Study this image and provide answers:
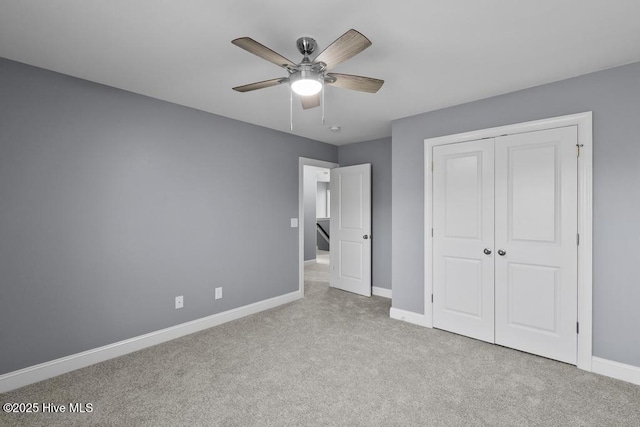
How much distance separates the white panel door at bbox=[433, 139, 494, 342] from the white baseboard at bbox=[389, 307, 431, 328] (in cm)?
13

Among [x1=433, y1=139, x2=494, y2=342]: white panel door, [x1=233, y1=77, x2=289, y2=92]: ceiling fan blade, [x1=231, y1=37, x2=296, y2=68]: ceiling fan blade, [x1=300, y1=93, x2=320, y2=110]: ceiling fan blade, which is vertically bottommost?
[x1=433, y1=139, x2=494, y2=342]: white panel door

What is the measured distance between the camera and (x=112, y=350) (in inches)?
106

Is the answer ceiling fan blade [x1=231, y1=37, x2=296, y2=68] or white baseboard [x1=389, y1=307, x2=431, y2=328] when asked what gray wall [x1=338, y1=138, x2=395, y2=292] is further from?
ceiling fan blade [x1=231, y1=37, x2=296, y2=68]

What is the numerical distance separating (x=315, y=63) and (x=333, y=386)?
7.47ft

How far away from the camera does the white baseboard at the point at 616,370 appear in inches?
89.4

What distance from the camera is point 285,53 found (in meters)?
2.13

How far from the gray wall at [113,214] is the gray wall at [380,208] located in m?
1.76

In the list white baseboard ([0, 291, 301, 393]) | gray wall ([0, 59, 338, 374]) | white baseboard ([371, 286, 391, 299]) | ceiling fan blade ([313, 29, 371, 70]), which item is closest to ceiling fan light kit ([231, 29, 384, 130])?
ceiling fan blade ([313, 29, 371, 70])

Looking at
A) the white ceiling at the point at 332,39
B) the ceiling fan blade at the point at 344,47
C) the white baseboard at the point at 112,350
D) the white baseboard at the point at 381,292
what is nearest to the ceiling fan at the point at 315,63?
the ceiling fan blade at the point at 344,47

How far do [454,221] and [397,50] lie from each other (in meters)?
1.89

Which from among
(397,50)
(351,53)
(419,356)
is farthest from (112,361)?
(397,50)

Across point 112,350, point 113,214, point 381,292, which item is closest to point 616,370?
point 381,292

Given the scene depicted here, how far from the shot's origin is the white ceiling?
166 cm

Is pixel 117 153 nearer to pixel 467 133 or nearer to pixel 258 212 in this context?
pixel 258 212
